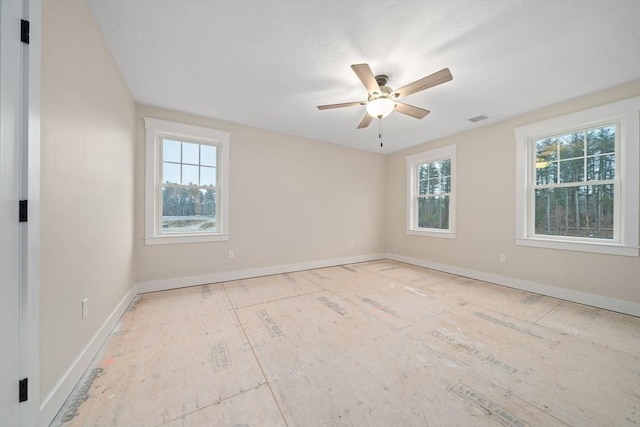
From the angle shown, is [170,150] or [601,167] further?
[170,150]

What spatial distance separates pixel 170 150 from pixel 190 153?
0.25 meters

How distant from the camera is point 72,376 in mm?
1419

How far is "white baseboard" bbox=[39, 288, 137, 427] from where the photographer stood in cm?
118

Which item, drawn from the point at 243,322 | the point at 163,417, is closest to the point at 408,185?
the point at 243,322

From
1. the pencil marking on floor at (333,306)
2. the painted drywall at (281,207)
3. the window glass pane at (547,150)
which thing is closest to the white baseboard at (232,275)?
the painted drywall at (281,207)

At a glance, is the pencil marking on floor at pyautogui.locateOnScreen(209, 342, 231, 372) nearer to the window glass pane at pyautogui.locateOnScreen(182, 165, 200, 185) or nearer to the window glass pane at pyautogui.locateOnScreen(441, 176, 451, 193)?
the window glass pane at pyautogui.locateOnScreen(182, 165, 200, 185)

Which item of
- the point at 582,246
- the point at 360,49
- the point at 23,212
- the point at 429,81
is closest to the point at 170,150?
the point at 23,212

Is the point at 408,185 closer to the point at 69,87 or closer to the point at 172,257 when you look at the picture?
the point at 172,257

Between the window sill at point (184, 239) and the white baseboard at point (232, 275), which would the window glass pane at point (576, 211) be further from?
the window sill at point (184, 239)

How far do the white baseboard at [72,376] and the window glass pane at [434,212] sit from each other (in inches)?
196

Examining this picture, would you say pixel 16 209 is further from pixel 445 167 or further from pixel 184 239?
pixel 445 167

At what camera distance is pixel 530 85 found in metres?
2.55

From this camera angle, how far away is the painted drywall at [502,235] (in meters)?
2.63

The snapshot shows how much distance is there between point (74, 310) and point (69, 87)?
4.65 ft
